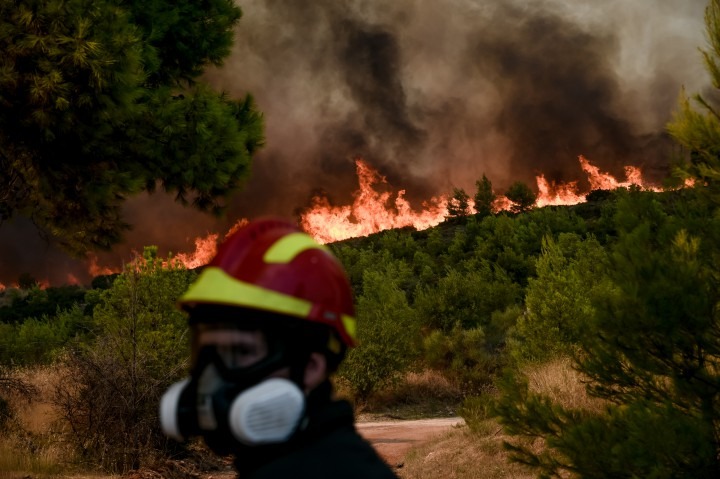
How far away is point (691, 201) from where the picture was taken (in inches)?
248

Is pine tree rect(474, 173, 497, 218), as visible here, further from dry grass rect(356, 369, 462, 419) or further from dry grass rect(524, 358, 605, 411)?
dry grass rect(524, 358, 605, 411)

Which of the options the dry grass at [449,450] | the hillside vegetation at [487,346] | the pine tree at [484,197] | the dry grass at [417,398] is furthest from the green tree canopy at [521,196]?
the dry grass at [449,450]

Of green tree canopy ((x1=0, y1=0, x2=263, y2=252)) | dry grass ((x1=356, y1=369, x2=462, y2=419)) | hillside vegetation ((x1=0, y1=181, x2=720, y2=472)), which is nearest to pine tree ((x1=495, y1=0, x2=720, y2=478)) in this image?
hillside vegetation ((x1=0, y1=181, x2=720, y2=472))

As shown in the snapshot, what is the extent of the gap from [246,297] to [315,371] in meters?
0.25

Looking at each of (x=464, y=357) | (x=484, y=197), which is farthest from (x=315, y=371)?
(x=484, y=197)

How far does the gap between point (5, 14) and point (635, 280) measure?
6788 mm

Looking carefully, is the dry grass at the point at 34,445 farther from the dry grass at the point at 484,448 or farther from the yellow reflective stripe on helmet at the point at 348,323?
the yellow reflective stripe on helmet at the point at 348,323

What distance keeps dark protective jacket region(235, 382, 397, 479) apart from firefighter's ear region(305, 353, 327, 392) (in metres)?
0.05

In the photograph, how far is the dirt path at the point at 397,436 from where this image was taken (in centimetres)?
1464

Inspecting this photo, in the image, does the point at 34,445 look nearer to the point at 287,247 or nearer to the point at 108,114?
the point at 108,114

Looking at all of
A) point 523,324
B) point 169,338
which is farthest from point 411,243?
point 169,338

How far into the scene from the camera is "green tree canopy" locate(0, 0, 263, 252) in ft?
23.4

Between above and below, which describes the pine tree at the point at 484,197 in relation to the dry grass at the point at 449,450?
above

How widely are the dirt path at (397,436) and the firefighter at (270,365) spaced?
12.4 meters
